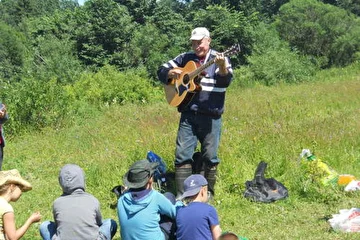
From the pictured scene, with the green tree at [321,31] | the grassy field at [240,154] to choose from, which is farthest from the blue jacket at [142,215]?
the green tree at [321,31]

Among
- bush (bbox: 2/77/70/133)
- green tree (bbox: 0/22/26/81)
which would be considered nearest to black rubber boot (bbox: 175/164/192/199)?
bush (bbox: 2/77/70/133)

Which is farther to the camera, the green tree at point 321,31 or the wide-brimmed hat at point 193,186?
the green tree at point 321,31

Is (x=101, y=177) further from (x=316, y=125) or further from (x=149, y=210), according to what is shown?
(x=316, y=125)

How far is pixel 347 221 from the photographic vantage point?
14.8 feet

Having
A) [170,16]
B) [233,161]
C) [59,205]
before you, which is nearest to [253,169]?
[233,161]

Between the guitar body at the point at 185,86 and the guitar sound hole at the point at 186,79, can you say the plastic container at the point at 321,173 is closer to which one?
the guitar body at the point at 185,86

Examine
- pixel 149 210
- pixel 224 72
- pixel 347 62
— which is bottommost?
pixel 347 62

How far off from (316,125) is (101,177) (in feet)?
12.6

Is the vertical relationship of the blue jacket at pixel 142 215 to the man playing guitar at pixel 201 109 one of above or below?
below

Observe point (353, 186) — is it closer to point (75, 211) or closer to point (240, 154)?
point (240, 154)

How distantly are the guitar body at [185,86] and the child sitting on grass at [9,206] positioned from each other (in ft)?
6.58

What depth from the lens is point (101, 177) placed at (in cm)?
638

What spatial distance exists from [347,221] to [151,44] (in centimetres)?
2021

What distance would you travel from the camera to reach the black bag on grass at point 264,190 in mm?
5430
